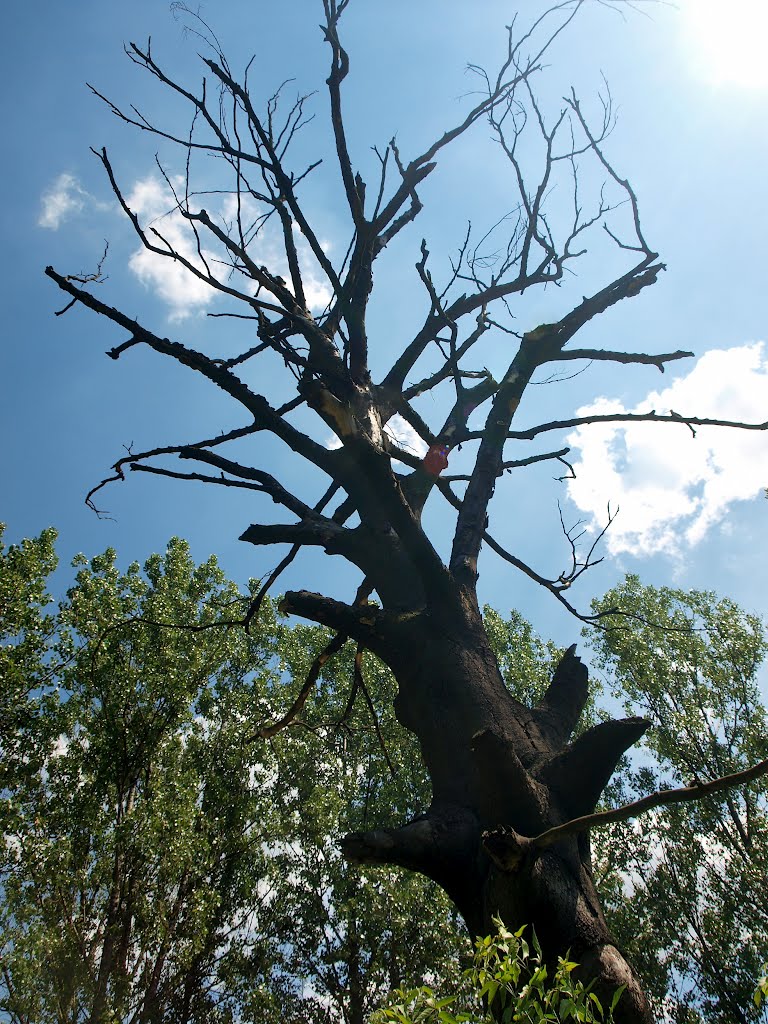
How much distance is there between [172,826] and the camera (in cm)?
1042

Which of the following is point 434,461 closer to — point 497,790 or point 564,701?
point 564,701

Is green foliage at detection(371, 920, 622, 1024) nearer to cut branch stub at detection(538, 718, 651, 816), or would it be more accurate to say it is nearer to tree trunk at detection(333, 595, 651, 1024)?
tree trunk at detection(333, 595, 651, 1024)

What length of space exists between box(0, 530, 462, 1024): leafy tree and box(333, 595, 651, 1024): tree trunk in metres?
6.36

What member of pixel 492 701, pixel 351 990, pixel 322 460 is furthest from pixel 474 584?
pixel 351 990

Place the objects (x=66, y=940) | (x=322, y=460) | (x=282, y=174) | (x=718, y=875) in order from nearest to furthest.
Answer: (x=322, y=460), (x=282, y=174), (x=66, y=940), (x=718, y=875)

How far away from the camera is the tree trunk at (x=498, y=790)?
6.42 ft

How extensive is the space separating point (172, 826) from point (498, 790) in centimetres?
1017

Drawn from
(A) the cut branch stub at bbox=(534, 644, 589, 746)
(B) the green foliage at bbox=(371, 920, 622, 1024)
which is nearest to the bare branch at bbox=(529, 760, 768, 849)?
(B) the green foliage at bbox=(371, 920, 622, 1024)

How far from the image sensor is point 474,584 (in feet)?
11.1

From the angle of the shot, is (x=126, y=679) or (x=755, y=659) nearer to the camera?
(x=126, y=679)

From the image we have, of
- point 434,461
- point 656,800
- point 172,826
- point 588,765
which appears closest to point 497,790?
point 588,765

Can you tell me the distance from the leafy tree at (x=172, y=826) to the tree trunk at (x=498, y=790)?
6.36 m

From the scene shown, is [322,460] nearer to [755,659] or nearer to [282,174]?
[282,174]

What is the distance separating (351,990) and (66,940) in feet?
18.8
